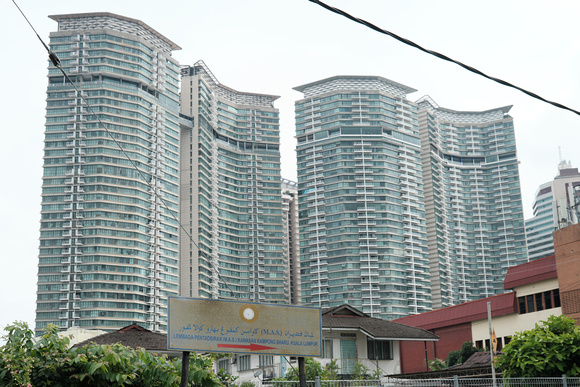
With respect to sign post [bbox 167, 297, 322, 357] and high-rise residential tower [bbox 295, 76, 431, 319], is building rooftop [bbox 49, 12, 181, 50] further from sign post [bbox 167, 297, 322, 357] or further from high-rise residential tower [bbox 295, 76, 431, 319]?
sign post [bbox 167, 297, 322, 357]

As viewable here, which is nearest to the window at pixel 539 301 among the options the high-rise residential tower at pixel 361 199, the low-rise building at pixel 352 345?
the low-rise building at pixel 352 345

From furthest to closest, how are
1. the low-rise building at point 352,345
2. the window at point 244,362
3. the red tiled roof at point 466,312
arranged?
the red tiled roof at point 466,312, the low-rise building at point 352,345, the window at point 244,362

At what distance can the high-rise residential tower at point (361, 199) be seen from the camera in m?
169

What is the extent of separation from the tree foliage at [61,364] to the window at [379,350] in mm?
33007

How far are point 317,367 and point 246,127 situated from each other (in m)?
161

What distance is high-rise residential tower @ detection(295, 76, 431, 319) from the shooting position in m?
169

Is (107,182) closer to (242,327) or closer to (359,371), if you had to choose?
(359,371)

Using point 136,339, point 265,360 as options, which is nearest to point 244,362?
point 265,360

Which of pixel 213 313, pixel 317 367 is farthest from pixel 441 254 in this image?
pixel 213 313

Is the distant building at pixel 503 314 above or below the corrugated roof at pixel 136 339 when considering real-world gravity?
above

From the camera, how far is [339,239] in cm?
17150

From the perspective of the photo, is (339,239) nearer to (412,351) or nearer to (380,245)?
(380,245)

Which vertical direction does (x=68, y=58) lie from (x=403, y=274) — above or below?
above

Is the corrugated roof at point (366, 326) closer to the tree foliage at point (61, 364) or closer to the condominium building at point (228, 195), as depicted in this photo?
the tree foliage at point (61, 364)
